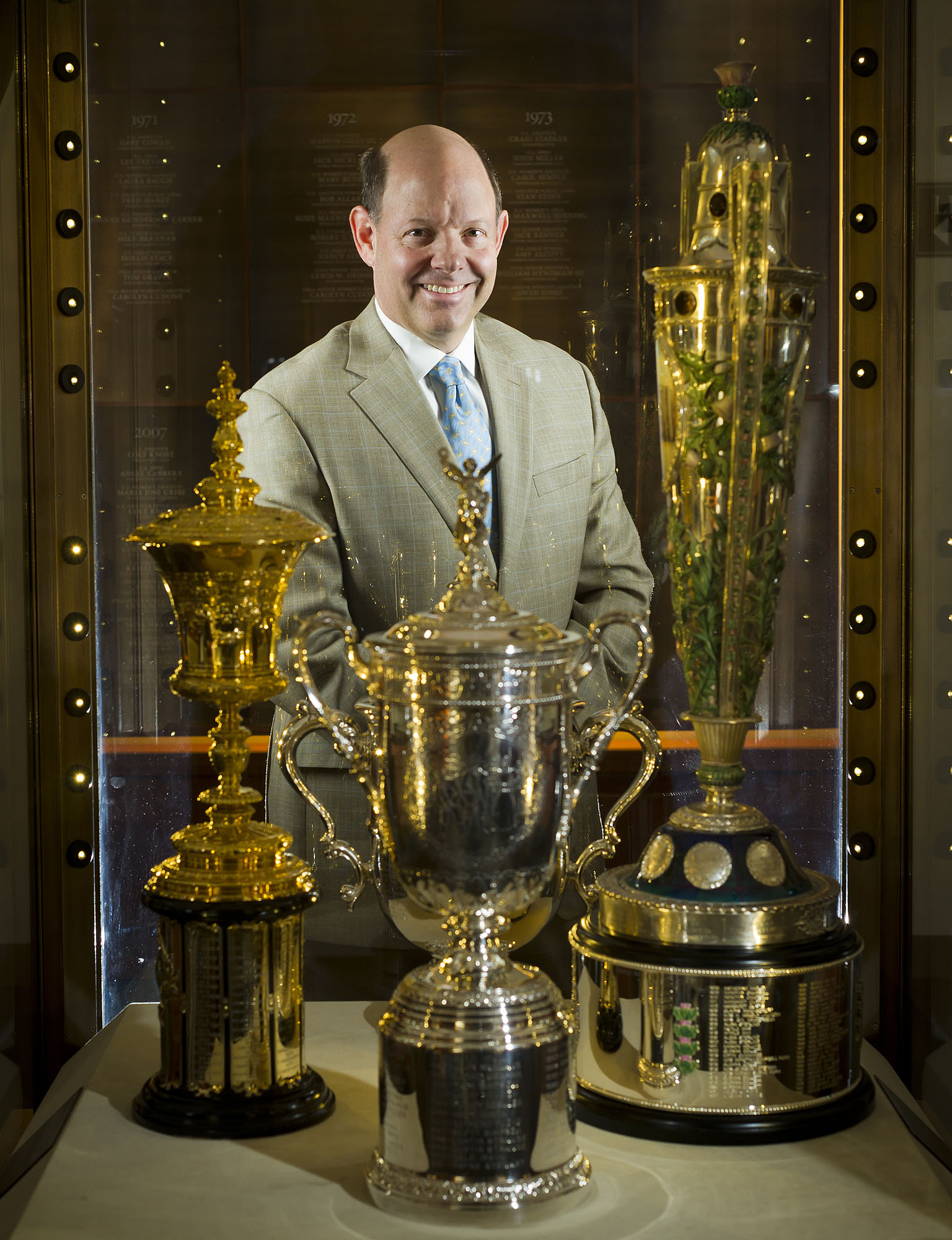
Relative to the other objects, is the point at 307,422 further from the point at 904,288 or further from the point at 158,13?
the point at 904,288

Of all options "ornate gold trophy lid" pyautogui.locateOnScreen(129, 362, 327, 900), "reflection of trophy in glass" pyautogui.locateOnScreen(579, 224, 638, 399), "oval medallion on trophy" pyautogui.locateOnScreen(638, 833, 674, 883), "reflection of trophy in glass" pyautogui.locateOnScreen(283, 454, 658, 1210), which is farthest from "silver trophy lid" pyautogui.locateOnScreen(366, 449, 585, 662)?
"reflection of trophy in glass" pyautogui.locateOnScreen(579, 224, 638, 399)

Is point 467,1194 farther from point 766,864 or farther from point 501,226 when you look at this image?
point 501,226

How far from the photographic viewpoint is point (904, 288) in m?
1.97

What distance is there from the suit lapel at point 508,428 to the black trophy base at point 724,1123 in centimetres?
70

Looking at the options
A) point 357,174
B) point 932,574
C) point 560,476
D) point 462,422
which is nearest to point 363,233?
point 357,174

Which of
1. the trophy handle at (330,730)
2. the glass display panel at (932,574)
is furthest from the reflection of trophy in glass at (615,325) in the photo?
the trophy handle at (330,730)

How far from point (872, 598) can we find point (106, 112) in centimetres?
126

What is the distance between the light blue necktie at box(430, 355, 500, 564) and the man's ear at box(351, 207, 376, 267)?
18cm

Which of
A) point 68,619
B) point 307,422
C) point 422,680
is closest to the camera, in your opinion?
point 422,680

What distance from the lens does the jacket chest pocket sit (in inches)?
76.6

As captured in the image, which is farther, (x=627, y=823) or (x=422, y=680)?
(x=627, y=823)

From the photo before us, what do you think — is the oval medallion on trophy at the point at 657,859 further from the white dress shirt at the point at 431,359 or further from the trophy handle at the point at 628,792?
the white dress shirt at the point at 431,359

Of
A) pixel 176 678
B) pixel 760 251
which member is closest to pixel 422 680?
pixel 176 678

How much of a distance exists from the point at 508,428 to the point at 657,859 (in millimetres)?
644
